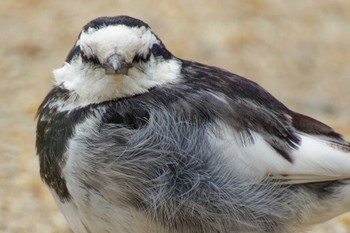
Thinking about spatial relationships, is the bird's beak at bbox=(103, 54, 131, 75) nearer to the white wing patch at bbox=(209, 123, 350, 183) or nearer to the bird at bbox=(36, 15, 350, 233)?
the bird at bbox=(36, 15, 350, 233)

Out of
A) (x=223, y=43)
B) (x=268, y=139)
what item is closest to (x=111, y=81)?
(x=268, y=139)

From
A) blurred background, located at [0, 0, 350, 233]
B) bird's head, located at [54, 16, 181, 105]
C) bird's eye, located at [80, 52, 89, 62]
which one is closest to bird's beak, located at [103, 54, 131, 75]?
bird's head, located at [54, 16, 181, 105]

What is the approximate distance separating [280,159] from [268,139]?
0.11 meters

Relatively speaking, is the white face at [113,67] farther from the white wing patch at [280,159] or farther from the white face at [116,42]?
the white wing patch at [280,159]

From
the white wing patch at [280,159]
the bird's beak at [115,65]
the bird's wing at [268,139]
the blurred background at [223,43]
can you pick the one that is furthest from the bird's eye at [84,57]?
the blurred background at [223,43]

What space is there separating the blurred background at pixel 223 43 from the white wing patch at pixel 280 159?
6.59 feet

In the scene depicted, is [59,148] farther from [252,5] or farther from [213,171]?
[252,5]

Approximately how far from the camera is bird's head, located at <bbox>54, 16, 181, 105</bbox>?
14.3 feet

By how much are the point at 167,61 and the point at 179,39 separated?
3.22 metres

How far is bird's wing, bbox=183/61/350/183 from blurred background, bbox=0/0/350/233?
6.40 ft

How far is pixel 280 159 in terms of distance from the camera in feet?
14.8

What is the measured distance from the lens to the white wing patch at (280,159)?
4.43m

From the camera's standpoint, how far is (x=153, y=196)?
14.1ft

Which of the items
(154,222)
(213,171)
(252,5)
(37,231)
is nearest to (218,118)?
(213,171)
